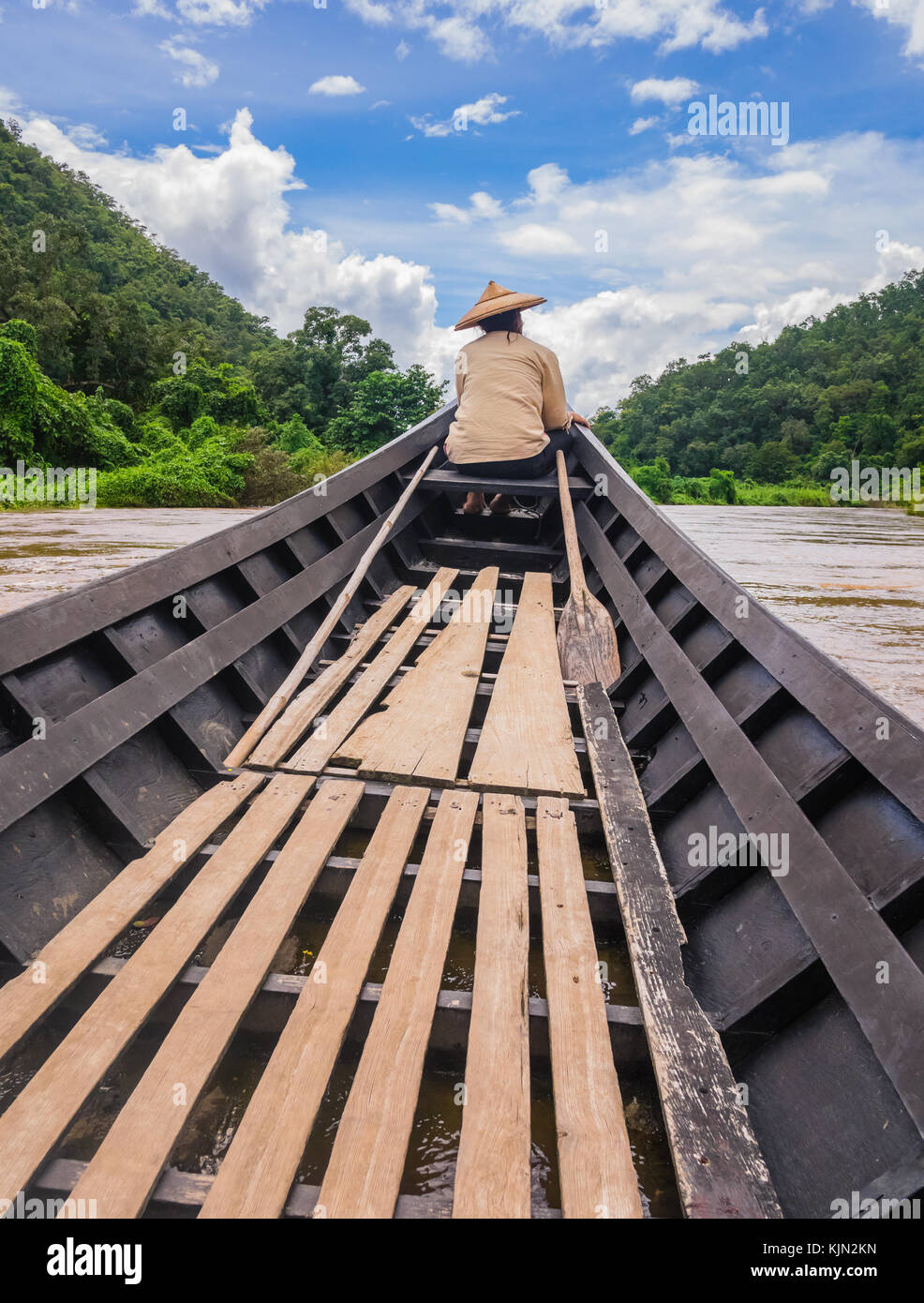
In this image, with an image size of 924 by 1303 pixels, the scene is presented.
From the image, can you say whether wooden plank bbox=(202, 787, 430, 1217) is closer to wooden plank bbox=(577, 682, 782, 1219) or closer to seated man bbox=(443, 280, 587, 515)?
wooden plank bbox=(577, 682, 782, 1219)

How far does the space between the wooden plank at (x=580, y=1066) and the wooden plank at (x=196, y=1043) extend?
0.56 m

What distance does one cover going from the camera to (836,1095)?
117 centimetres

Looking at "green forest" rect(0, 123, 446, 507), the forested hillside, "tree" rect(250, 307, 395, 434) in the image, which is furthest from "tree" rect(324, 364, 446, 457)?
the forested hillside

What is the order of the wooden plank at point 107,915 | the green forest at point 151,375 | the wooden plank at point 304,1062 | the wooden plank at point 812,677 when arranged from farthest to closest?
the green forest at point 151,375 → the wooden plank at point 812,677 → the wooden plank at point 107,915 → the wooden plank at point 304,1062

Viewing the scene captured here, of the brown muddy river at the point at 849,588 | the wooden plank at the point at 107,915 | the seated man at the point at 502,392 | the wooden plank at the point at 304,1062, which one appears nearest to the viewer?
the wooden plank at the point at 304,1062

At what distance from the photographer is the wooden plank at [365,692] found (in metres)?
2.26

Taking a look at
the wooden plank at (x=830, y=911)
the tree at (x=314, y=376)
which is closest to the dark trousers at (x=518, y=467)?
the wooden plank at (x=830, y=911)

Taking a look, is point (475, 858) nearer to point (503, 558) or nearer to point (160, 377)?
point (503, 558)

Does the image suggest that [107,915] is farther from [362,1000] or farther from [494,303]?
[494,303]

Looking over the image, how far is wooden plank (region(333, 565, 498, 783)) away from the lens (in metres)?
2.19

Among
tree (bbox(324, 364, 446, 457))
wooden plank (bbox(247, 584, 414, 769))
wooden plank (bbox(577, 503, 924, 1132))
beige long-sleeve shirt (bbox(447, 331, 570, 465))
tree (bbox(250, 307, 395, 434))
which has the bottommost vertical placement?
wooden plank (bbox(577, 503, 924, 1132))

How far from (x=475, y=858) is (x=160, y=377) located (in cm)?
3282

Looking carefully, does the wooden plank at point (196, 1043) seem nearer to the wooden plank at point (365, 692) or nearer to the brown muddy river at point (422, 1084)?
the brown muddy river at point (422, 1084)

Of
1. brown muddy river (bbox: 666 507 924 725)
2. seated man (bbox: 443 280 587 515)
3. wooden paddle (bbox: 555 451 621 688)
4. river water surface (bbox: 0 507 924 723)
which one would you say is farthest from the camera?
seated man (bbox: 443 280 587 515)
